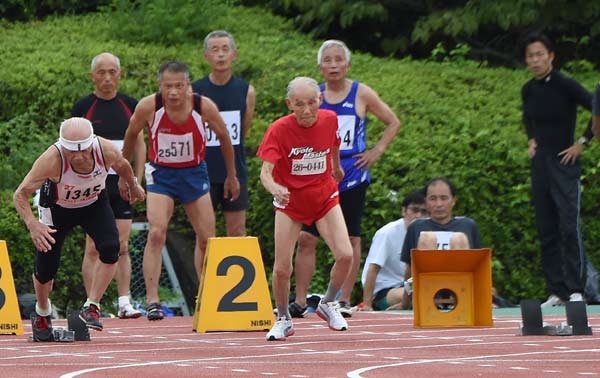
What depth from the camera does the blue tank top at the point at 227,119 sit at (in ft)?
51.5

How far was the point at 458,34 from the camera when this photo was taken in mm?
23500

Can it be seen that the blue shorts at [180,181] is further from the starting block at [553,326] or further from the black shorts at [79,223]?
the starting block at [553,326]

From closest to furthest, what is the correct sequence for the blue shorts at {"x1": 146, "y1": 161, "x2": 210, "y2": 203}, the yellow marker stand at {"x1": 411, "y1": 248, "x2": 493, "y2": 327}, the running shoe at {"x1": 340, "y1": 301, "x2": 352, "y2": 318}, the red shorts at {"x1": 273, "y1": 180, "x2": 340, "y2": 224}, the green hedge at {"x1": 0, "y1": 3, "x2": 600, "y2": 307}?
the red shorts at {"x1": 273, "y1": 180, "x2": 340, "y2": 224}, the yellow marker stand at {"x1": 411, "y1": 248, "x2": 493, "y2": 327}, the blue shorts at {"x1": 146, "y1": 161, "x2": 210, "y2": 203}, the running shoe at {"x1": 340, "y1": 301, "x2": 352, "y2": 318}, the green hedge at {"x1": 0, "y1": 3, "x2": 600, "y2": 307}

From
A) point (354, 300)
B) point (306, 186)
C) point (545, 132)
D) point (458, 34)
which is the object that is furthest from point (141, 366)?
point (458, 34)

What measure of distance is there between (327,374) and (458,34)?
14.0 m

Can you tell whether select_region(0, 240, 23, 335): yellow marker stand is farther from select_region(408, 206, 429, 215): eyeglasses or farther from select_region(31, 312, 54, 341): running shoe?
select_region(408, 206, 429, 215): eyeglasses

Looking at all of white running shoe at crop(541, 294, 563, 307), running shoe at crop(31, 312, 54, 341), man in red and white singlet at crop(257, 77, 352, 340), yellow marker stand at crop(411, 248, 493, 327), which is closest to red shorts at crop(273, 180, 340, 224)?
man in red and white singlet at crop(257, 77, 352, 340)

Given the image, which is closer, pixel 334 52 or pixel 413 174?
pixel 334 52

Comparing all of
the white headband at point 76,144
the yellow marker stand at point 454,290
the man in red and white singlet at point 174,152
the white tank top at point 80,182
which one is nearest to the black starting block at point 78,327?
the white tank top at point 80,182

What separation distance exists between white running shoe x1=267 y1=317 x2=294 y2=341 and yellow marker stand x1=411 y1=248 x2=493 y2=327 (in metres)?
1.61

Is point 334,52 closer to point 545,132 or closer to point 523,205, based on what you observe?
point 545,132

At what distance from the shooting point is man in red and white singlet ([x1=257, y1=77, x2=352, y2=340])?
1311 centimetres

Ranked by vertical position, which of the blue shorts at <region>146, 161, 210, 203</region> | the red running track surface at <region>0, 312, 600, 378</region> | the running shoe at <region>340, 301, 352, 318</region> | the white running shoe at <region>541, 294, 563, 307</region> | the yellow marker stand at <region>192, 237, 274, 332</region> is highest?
the blue shorts at <region>146, 161, 210, 203</region>

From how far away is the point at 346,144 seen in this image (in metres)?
15.2
